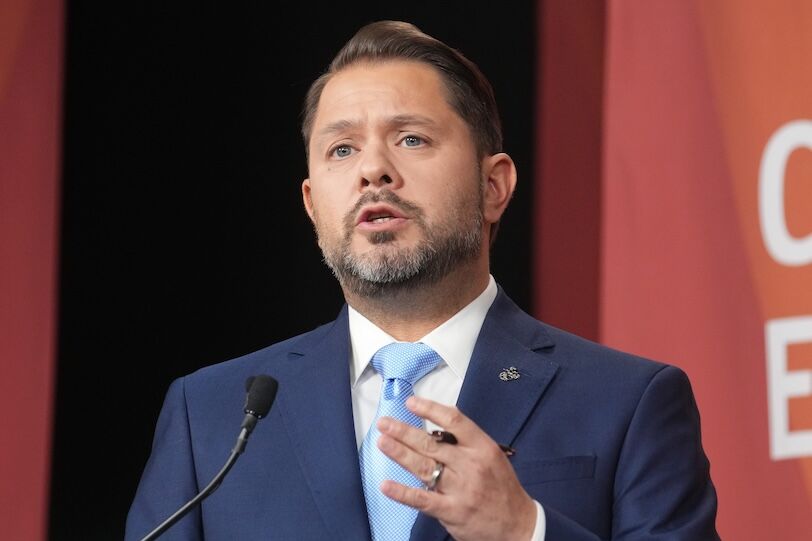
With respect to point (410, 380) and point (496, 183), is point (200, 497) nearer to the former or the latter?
point (410, 380)

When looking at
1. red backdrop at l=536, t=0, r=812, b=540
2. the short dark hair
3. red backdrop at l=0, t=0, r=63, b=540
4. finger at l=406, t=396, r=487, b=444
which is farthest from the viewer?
red backdrop at l=0, t=0, r=63, b=540

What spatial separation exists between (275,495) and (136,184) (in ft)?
4.82

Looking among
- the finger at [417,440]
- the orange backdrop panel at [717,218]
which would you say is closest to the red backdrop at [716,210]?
the orange backdrop panel at [717,218]

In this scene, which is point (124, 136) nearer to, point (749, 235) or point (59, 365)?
point (59, 365)

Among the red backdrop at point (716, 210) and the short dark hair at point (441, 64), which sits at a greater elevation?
the short dark hair at point (441, 64)

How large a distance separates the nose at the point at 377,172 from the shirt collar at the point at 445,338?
0.26 metres

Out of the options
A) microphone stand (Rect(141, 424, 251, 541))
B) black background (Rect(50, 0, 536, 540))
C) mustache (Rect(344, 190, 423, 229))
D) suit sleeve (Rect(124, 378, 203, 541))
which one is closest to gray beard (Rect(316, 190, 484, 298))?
mustache (Rect(344, 190, 423, 229))

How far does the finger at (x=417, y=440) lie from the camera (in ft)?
5.33

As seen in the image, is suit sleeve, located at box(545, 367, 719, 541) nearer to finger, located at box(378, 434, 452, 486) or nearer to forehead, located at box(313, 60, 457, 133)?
finger, located at box(378, 434, 452, 486)

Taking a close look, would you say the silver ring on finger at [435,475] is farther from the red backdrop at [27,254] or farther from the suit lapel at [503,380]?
the red backdrop at [27,254]

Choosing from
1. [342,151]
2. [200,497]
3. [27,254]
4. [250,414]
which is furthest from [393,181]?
[27,254]

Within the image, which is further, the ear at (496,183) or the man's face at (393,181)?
the ear at (496,183)

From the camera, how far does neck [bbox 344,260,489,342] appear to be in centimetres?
221

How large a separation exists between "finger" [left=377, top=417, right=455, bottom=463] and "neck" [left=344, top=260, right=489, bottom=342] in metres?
0.59
